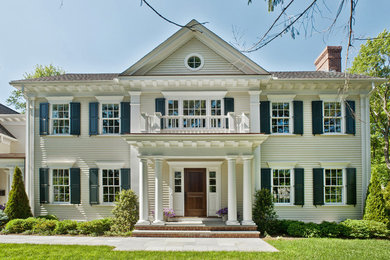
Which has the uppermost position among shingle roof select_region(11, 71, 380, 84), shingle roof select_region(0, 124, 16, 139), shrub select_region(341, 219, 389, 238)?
shingle roof select_region(11, 71, 380, 84)

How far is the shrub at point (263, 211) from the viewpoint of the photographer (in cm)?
1231

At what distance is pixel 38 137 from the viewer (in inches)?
564

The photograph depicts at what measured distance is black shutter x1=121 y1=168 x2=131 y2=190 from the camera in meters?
13.6

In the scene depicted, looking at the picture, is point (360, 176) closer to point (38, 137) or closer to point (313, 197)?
point (313, 197)

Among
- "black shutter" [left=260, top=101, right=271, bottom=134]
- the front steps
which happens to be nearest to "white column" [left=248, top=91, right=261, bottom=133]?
"black shutter" [left=260, top=101, right=271, bottom=134]

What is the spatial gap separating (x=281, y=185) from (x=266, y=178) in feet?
2.91

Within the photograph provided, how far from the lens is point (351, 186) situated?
13.6 m

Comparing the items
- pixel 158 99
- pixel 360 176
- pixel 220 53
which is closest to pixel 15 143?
pixel 158 99

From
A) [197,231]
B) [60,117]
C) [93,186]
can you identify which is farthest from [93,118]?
[197,231]

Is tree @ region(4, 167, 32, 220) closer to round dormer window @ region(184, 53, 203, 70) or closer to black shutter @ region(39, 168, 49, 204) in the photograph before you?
black shutter @ region(39, 168, 49, 204)

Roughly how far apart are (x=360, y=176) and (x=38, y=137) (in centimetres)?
1668

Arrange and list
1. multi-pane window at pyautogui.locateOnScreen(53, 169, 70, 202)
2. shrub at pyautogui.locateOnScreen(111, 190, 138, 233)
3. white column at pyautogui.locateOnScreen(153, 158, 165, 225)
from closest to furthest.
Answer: white column at pyautogui.locateOnScreen(153, 158, 165, 225) < shrub at pyautogui.locateOnScreen(111, 190, 138, 233) < multi-pane window at pyautogui.locateOnScreen(53, 169, 70, 202)

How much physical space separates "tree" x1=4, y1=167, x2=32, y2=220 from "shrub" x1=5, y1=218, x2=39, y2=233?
667 millimetres

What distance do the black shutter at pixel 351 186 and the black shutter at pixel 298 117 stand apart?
308 cm
